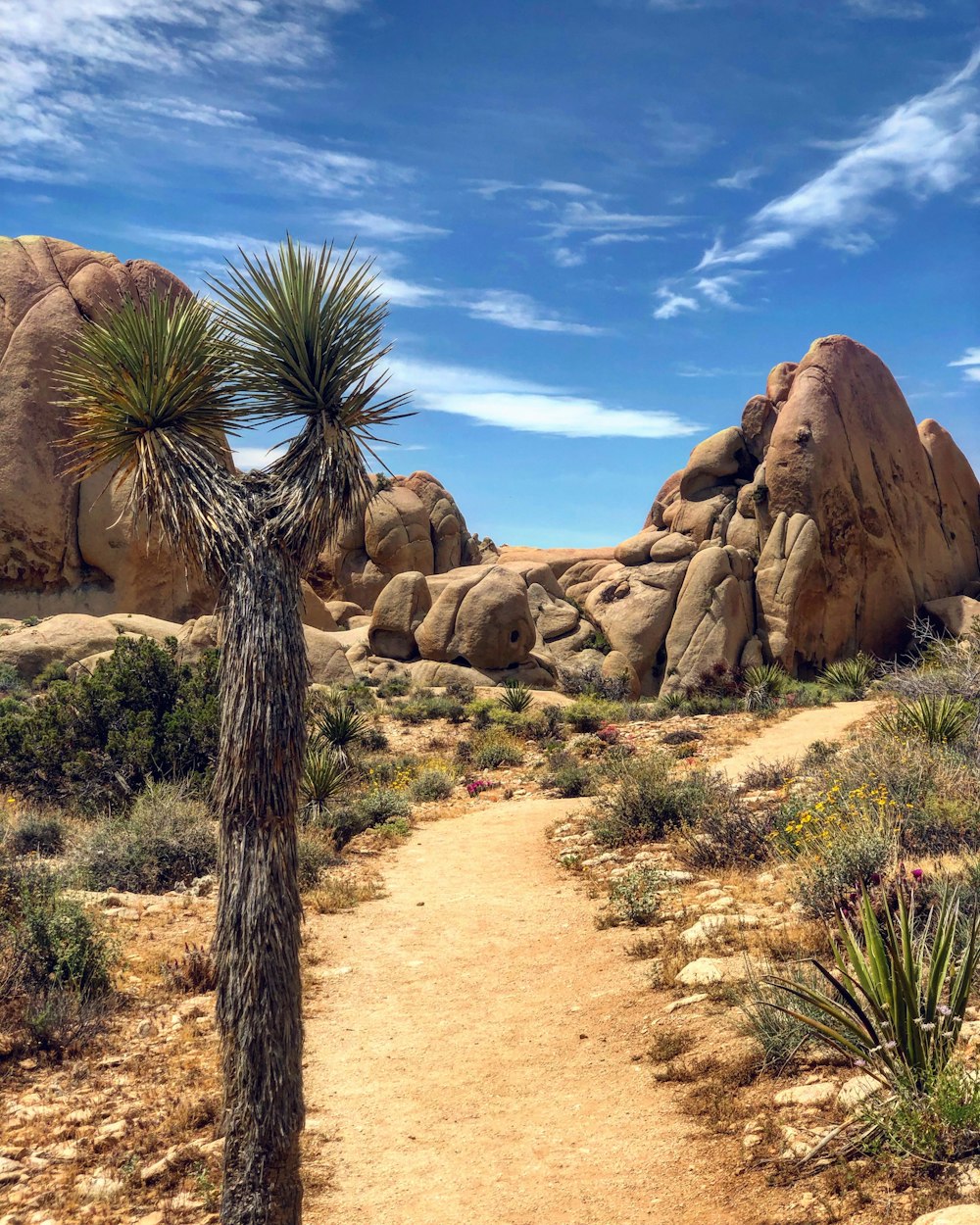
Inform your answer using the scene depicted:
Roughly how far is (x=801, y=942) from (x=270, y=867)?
4066 mm

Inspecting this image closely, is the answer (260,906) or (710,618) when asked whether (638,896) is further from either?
(710,618)

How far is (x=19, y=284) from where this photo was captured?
100 feet

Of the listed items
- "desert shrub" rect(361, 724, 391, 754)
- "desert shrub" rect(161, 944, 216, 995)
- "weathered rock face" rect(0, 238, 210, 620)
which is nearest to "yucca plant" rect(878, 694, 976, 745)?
"desert shrub" rect(161, 944, 216, 995)

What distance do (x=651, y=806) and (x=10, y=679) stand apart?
15.5 m

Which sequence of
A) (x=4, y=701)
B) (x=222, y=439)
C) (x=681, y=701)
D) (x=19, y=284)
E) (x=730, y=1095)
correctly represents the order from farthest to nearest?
(x=19, y=284) → (x=681, y=701) → (x=4, y=701) → (x=222, y=439) → (x=730, y=1095)

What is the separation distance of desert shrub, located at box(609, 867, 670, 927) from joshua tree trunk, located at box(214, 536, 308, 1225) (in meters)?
4.45

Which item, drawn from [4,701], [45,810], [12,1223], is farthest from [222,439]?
[4,701]

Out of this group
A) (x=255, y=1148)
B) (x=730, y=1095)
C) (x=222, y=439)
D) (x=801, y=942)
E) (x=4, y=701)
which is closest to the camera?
(x=255, y=1148)

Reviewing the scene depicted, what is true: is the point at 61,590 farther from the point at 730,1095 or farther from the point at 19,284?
the point at 730,1095

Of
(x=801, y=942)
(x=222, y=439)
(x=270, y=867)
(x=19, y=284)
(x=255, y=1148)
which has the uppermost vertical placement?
(x=19, y=284)

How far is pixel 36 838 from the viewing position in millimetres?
10953

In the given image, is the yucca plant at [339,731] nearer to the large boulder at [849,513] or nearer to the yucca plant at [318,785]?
the yucca plant at [318,785]

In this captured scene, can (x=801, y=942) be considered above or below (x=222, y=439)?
below

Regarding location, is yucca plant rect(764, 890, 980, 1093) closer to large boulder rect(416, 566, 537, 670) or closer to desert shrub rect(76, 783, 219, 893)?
desert shrub rect(76, 783, 219, 893)
